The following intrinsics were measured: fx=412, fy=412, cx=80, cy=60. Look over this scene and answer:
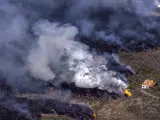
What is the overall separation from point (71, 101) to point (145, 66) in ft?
48.6

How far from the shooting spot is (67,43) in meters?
50.1

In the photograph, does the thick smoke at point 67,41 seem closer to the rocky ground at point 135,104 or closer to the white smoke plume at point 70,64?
the white smoke plume at point 70,64

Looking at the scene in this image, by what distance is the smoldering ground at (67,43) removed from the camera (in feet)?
154

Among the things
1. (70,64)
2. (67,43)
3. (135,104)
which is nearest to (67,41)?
(67,43)

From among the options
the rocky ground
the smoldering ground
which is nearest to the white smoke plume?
the smoldering ground

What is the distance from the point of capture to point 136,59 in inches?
2272

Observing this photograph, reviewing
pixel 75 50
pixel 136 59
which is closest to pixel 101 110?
pixel 75 50

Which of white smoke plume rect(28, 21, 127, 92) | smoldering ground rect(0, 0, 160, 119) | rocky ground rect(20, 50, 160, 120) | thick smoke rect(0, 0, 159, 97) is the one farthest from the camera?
thick smoke rect(0, 0, 159, 97)

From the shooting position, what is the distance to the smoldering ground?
154 feet

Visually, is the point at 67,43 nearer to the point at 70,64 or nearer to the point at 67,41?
the point at 67,41

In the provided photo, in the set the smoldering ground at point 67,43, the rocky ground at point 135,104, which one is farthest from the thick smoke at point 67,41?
the rocky ground at point 135,104

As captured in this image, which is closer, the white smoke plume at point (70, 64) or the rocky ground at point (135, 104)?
the rocky ground at point (135, 104)

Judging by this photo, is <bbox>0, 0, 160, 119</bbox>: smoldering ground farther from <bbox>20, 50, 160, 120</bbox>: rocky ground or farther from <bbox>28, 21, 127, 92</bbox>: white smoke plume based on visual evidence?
<bbox>20, 50, 160, 120</bbox>: rocky ground

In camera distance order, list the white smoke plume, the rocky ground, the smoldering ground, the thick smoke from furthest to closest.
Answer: the thick smoke, the smoldering ground, the white smoke plume, the rocky ground
